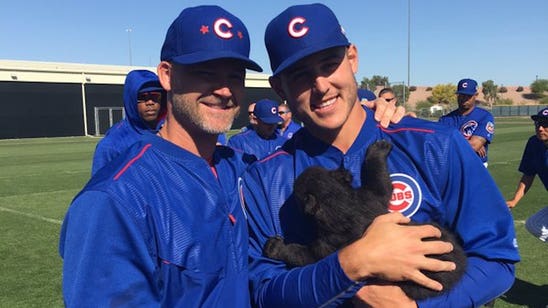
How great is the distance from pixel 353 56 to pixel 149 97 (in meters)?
4.59

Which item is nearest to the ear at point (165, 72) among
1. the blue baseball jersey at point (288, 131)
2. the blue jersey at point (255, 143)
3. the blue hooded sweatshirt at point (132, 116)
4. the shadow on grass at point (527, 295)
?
the blue hooded sweatshirt at point (132, 116)

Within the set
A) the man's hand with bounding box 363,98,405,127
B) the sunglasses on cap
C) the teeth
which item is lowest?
the man's hand with bounding box 363,98,405,127

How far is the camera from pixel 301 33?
2.34m

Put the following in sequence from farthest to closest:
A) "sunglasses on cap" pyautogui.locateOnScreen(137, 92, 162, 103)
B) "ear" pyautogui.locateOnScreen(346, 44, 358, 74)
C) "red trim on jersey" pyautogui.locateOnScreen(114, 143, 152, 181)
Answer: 1. "sunglasses on cap" pyautogui.locateOnScreen(137, 92, 162, 103)
2. "ear" pyautogui.locateOnScreen(346, 44, 358, 74)
3. "red trim on jersey" pyautogui.locateOnScreen(114, 143, 152, 181)

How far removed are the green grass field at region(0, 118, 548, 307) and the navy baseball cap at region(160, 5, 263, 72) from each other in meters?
4.92

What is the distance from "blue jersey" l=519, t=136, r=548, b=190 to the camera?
7.75m

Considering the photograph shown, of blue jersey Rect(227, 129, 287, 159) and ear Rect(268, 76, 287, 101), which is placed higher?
ear Rect(268, 76, 287, 101)

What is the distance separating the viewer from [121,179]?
2.02 metres

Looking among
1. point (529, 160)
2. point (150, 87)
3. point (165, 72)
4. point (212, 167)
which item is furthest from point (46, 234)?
point (529, 160)

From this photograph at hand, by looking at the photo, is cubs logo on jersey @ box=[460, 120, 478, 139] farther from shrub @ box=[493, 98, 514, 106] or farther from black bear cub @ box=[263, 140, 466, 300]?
shrub @ box=[493, 98, 514, 106]

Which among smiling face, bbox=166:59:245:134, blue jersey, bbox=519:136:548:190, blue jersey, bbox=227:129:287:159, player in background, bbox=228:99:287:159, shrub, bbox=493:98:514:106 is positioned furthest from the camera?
shrub, bbox=493:98:514:106

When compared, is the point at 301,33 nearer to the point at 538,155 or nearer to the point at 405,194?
the point at 405,194

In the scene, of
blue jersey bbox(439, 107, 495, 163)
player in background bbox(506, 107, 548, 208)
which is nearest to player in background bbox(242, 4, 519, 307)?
player in background bbox(506, 107, 548, 208)

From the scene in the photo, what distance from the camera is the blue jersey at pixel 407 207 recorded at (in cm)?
216
